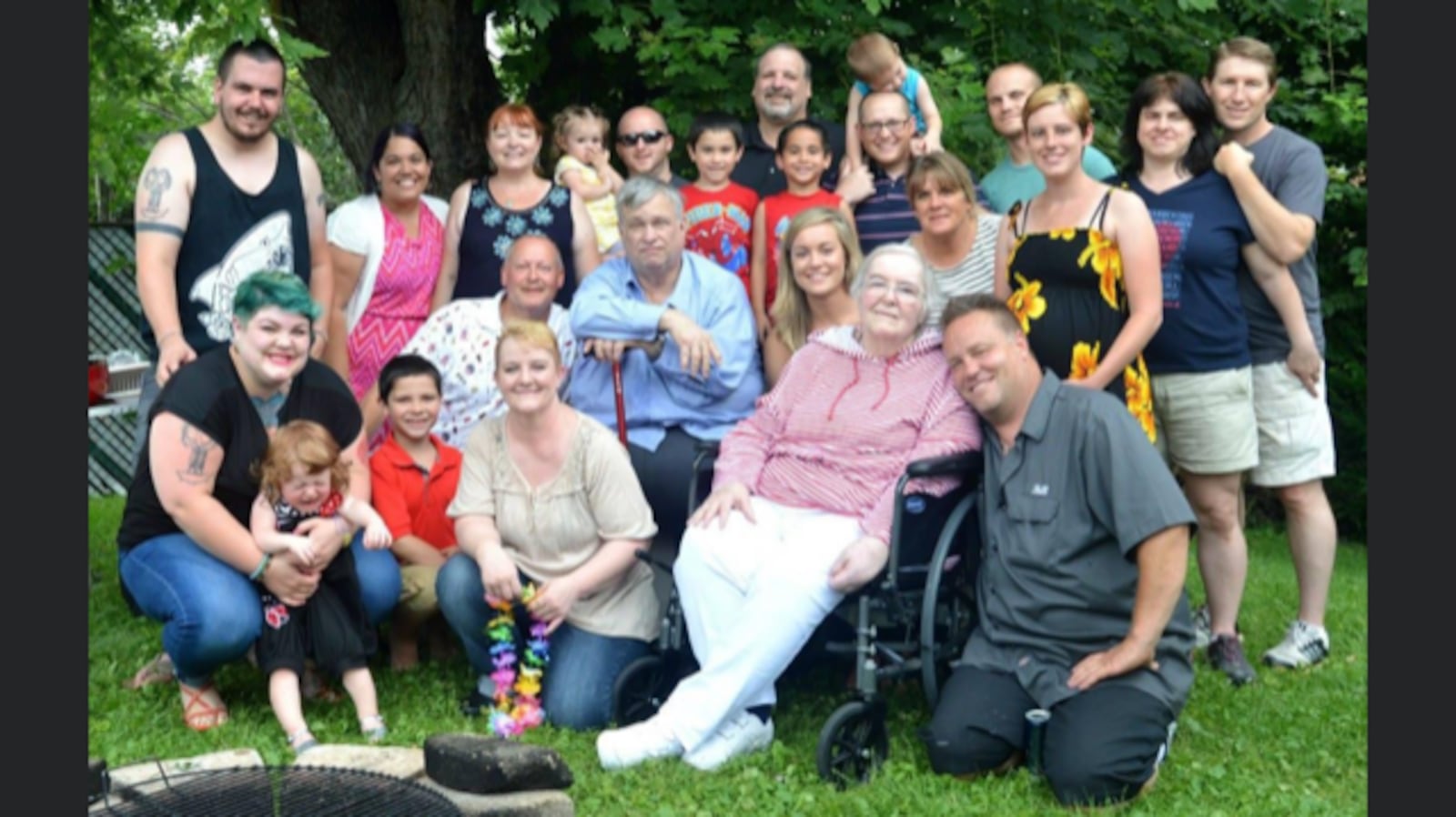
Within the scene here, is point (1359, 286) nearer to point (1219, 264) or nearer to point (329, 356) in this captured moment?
point (1219, 264)

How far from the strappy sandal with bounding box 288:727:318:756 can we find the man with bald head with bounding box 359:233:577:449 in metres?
1.22

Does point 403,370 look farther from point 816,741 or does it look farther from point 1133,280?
point 1133,280

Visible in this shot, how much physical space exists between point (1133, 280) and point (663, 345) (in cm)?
142

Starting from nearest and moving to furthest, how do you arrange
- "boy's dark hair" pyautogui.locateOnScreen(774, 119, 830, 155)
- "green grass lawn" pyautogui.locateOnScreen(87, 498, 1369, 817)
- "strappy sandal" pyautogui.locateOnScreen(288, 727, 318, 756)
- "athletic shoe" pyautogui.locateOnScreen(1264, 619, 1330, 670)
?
"green grass lawn" pyautogui.locateOnScreen(87, 498, 1369, 817) < "strappy sandal" pyautogui.locateOnScreen(288, 727, 318, 756) < "athletic shoe" pyautogui.locateOnScreen(1264, 619, 1330, 670) < "boy's dark hair" pyautogui.locateOnScreen(774, 119, 830, 155)

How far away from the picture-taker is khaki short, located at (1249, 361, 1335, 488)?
5020 millimetres

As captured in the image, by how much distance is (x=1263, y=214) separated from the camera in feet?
15.6

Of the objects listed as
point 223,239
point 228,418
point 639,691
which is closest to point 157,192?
point 223,239

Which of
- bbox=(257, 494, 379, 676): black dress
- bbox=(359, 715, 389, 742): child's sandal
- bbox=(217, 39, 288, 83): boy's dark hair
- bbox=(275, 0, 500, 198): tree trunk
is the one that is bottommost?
bbox=(359, 715, 389, 742): child's sandal

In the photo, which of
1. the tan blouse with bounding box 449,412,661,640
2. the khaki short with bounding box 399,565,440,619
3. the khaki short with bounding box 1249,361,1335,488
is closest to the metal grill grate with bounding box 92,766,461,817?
the tan blouse with bounding box 449,412,661,640

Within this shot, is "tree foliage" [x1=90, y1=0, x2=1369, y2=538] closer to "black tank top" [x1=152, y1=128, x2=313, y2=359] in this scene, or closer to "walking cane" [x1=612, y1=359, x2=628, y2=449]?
"black tank top" [x1=152, y1=128, x2=313, y2=359]

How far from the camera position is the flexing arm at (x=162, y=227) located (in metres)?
4.66

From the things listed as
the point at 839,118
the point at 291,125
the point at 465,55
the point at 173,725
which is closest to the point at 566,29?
the point at 465,55

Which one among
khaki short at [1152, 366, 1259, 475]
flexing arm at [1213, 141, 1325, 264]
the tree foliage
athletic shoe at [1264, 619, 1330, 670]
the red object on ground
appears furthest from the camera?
the red object on ground

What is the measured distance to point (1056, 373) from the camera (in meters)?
4.45
